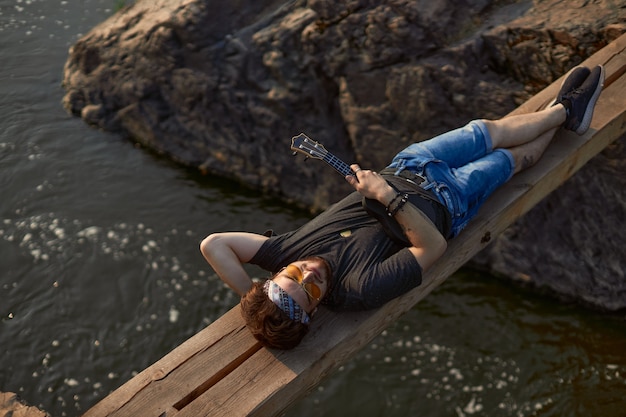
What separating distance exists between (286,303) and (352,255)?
60 cm

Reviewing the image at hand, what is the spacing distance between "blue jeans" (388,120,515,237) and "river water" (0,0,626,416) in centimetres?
208

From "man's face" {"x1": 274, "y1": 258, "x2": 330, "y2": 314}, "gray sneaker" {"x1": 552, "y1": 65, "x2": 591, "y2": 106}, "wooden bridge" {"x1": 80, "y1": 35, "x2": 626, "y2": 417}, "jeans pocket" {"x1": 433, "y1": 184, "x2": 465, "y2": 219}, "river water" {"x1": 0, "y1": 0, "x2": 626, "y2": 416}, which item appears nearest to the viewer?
"wooden bridge" {"x1": 80, "y1": 35, "x2": 626, "y2": 417}

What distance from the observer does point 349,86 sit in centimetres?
724

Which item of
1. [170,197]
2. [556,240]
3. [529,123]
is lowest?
[556,240]

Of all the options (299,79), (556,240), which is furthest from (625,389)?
(299,79)

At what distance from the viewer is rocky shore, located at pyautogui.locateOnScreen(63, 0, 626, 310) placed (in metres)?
6.38

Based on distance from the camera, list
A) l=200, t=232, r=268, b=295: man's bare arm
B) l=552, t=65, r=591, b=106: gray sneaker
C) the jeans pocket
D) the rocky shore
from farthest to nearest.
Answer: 1. the rocky shore
2. l=552, t=65, r=591, b=106: gray sneaker
3. the jeans pocket
4. l=200, t=232, r=268, b=295: man's bare arm

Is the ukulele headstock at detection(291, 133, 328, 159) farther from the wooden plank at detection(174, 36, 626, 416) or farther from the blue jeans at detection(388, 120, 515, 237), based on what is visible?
the wooden plank at detection(174, 36, 626, 416)

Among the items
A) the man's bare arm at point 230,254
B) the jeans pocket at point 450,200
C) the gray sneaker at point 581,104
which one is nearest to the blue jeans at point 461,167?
the jeans pocket at point 450,200

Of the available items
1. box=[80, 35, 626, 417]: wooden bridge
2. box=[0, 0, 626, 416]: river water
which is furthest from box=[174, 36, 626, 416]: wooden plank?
box=[0, 0, 626, 416]: river water

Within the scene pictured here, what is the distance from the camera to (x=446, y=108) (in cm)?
680

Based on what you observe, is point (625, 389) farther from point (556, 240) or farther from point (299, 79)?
point (299, 79)

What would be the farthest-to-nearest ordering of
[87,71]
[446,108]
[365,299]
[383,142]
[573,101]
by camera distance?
[87,71]
[383,142]
[446,108]
[573,101]
[365,299]

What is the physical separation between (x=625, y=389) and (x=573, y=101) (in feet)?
8.32
